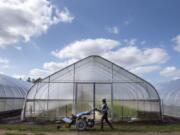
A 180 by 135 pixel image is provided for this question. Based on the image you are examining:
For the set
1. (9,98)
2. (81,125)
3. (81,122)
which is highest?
(9,98)

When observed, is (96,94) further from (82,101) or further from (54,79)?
(54,79)

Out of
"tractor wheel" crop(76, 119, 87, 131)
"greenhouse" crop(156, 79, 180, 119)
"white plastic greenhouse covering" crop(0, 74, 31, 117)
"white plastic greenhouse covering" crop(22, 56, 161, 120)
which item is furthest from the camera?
"white plastic greenhouse covering" crop(0, 74, 31, 117)

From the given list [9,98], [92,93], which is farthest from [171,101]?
[9,98]

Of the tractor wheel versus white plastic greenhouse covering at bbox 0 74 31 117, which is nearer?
the tractor wheel

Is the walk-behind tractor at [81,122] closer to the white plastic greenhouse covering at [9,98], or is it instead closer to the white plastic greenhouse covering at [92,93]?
the white plastic greenhouse covering at [92,93]

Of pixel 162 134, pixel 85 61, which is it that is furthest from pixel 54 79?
pixel 162 134

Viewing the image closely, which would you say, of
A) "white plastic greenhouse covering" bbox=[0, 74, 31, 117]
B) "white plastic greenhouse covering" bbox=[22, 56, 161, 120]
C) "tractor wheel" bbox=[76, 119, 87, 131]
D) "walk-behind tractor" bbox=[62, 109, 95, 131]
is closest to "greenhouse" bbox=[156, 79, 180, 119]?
"white plastic greenhouse covering" bbox=[22, 56, 161, 120]

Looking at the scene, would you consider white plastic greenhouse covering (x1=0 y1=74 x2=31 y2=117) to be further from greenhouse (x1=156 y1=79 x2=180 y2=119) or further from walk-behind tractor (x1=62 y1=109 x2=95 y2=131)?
greenhouse (x1=156 y1=79 x2=180 y2=119)

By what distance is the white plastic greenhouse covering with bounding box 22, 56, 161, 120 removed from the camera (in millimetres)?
19844

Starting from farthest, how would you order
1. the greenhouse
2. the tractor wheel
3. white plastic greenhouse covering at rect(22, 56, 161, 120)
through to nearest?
the greenhouse < white plastic greenhouse covering at rect(22, 56, 161, 120) < the tractor wheel

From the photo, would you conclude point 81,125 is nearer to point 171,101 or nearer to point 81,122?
point 81,122

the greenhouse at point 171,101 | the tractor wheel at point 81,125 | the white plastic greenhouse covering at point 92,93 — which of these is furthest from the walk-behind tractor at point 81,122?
the greenhouse at point 171,101

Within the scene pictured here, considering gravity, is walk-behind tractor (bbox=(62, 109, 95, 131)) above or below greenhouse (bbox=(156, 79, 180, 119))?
below

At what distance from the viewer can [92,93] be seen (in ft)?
65.9
